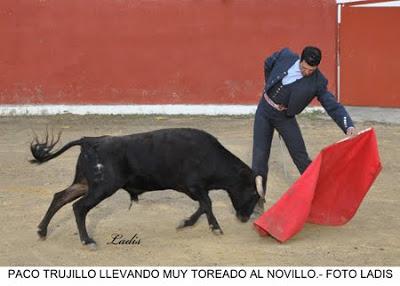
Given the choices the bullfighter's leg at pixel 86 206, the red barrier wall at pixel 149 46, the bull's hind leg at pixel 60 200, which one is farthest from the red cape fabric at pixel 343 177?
the red barrier wall at pixel 149 46

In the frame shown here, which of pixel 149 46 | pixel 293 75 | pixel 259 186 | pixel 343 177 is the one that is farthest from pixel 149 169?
pixel 149 46

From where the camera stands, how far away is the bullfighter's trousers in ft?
22.1

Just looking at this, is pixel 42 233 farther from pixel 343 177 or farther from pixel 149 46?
pixel 149 46

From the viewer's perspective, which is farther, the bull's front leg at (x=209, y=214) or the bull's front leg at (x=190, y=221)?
the bull's front leg at (x=190, y=221)

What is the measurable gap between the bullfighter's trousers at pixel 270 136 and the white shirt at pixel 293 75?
30 centimetres

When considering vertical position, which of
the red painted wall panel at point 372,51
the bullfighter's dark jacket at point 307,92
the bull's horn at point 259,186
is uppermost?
the bullfighter's dark jacket at point 307,92

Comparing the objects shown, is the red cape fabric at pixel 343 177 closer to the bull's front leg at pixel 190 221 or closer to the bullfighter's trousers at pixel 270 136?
the bullfighter's trousers at pixel 270 136

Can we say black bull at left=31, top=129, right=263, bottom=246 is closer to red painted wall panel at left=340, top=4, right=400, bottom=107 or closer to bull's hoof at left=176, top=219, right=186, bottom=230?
bull's hoof at left=176, top=219, right=186, bottom=230

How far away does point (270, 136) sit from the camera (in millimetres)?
6898

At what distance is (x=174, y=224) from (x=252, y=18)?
755 cm

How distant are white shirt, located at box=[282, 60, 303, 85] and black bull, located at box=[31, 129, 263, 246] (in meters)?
0.75

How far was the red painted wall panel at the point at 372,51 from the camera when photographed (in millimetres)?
13898

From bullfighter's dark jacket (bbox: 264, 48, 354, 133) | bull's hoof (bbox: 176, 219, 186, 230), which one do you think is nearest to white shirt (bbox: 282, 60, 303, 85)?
bullfighter's dark jacket (bbox: 264, 48, 354, 133)

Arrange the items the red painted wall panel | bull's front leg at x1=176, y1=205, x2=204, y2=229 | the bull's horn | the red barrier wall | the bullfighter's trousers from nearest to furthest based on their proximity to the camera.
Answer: the bull's horn → bull's front leg at x1=176, y1=205, x2=204, y2=229 → the bullfighter's trousers → the red barrier wall → the red painted wall panel
